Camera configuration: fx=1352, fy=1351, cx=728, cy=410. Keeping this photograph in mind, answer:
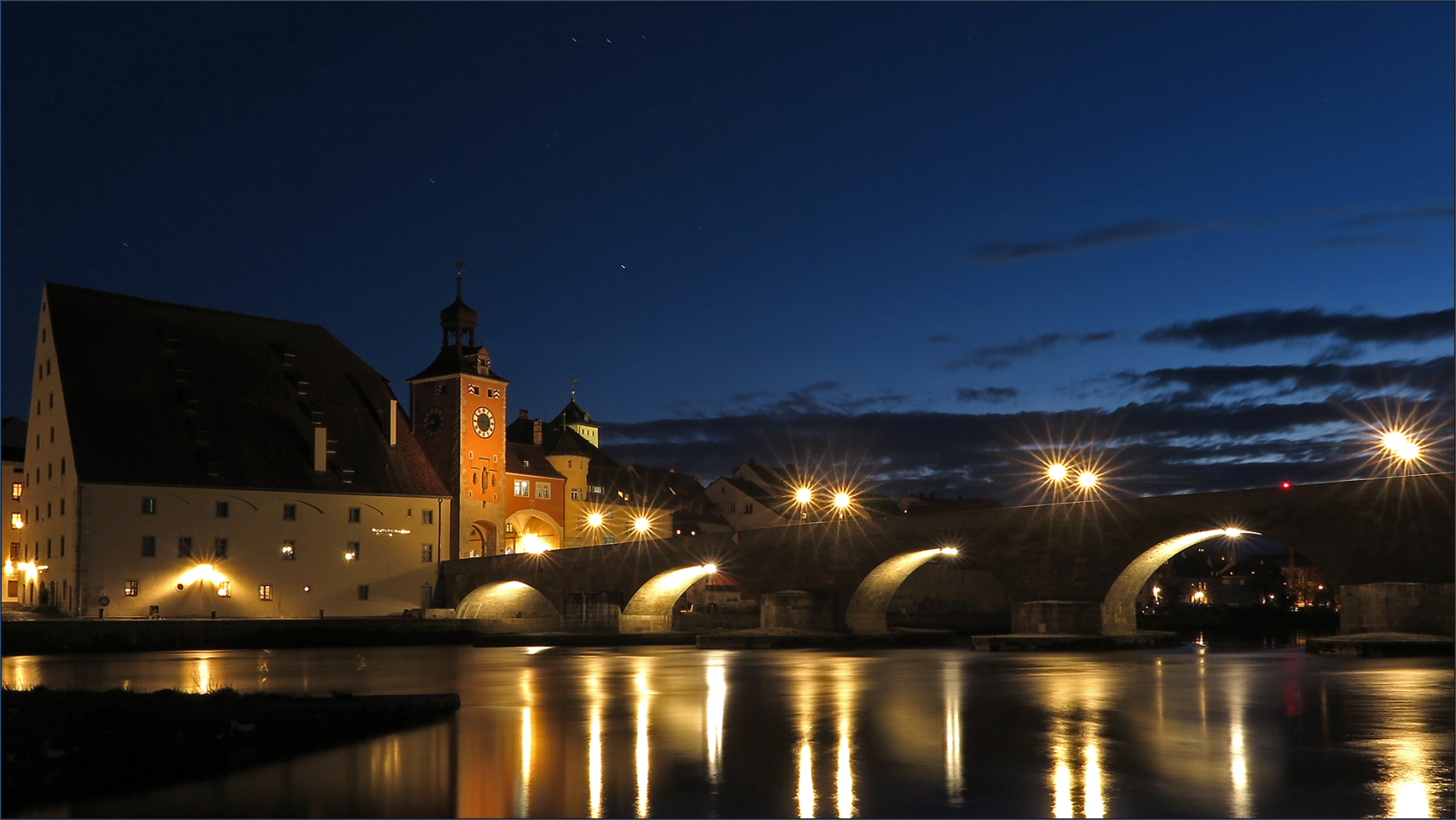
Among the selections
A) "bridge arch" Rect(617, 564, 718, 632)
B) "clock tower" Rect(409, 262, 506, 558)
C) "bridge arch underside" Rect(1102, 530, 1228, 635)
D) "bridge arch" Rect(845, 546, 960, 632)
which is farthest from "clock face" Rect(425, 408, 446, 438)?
"bridge arch underside" Rect(1102, 530, 1228, 635)

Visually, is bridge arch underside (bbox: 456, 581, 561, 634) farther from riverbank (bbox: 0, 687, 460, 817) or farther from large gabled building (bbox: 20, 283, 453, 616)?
riverbank (bbox: 0, 687, 460, 817)

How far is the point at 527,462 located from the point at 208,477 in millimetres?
25293

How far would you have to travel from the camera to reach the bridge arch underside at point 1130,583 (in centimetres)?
3994

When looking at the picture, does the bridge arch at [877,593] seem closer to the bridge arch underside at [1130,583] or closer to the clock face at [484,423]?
the bridge arch underside at [1130,583]

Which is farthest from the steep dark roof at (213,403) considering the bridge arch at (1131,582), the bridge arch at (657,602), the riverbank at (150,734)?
the riverbank at (150,734)

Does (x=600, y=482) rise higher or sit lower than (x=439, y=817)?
higher

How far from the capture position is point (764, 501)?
4422 inches

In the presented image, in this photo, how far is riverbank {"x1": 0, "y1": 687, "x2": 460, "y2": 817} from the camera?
13.8 metres

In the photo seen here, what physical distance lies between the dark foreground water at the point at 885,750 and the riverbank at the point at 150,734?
690 mm

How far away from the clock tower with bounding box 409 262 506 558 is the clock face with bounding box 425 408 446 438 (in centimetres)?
5

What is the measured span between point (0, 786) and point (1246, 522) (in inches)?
1275

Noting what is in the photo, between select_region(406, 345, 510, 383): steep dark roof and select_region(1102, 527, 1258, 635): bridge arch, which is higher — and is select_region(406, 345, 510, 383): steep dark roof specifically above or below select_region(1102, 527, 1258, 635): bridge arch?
above

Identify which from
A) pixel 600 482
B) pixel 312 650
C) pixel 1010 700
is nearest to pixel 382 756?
pixel 1010 700

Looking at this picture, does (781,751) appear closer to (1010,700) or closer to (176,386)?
(1010,700)
